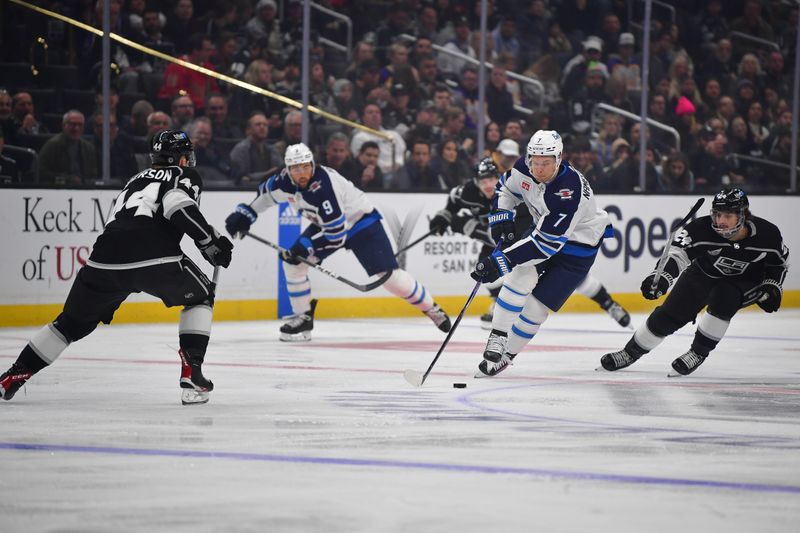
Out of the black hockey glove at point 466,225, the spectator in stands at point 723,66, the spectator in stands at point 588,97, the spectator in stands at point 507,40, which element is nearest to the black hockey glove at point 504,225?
the black hockey glove at point 466,225

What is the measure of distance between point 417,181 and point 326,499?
8177mm

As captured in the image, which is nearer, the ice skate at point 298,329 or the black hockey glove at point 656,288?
the black hockey glove at point 656,288

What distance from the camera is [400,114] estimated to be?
39.3 feet

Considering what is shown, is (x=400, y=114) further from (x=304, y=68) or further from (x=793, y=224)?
(x=793, y=224)

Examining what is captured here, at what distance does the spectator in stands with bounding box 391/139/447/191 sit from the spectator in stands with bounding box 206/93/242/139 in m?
1.57

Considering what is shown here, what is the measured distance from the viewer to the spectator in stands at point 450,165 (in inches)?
473

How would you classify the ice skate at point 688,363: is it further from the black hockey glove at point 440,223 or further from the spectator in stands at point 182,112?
the spectator in stands at point 182,112

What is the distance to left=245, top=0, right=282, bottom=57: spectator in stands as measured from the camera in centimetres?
1123

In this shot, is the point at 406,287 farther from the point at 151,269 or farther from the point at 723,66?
the point at 723,66

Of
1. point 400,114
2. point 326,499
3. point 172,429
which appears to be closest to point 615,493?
point 326,499

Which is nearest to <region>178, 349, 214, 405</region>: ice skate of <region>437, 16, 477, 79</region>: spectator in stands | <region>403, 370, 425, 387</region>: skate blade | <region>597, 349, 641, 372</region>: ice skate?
<region>403, 370, 425, 387</region>: skate blade

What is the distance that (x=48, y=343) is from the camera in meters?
5.80

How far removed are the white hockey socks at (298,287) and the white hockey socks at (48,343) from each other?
3768mm

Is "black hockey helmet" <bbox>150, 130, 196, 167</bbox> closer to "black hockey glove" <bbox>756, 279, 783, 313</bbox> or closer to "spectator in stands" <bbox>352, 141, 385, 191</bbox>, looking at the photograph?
"black hockey glove" <bbox>756, 279, 783, 313</bbox>
